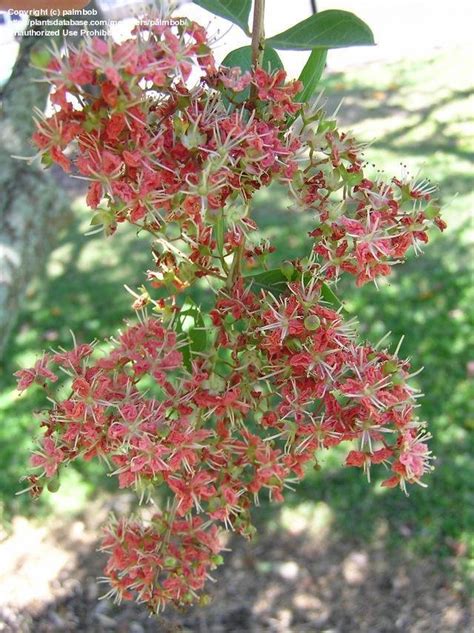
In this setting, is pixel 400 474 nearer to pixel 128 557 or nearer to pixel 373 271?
pixel 373 271

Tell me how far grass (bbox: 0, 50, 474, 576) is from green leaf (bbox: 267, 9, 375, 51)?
43.0 inches

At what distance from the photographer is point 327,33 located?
0.91 meters

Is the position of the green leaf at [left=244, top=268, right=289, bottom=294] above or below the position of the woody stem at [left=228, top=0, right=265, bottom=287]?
below

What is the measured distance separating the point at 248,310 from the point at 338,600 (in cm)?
178

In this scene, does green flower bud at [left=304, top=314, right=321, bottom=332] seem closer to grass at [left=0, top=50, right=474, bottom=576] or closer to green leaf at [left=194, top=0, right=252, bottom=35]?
green leaf at [left=194, top=0, right=252, bottom=35]

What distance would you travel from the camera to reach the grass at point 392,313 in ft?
8.40

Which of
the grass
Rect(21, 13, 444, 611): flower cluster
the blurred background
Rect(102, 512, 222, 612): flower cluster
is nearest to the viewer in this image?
Rect(21, 13, 444, 611): flower cluster

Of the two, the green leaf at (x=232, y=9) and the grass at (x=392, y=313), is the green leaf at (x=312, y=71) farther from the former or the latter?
the grass at (x=392, y=313)

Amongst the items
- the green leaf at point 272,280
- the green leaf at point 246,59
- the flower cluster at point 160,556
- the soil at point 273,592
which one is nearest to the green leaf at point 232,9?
the green leaf at point 246,59

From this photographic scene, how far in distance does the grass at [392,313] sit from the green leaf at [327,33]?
1.09 m

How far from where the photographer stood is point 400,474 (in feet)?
2.93

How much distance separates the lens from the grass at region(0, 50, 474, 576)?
2.56 meters

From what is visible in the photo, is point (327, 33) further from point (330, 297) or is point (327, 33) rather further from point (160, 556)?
point (160, 556)

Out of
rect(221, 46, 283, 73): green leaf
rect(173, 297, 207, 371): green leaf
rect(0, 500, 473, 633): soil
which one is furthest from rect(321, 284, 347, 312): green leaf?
rect(0, 500, 473, 633): soil
